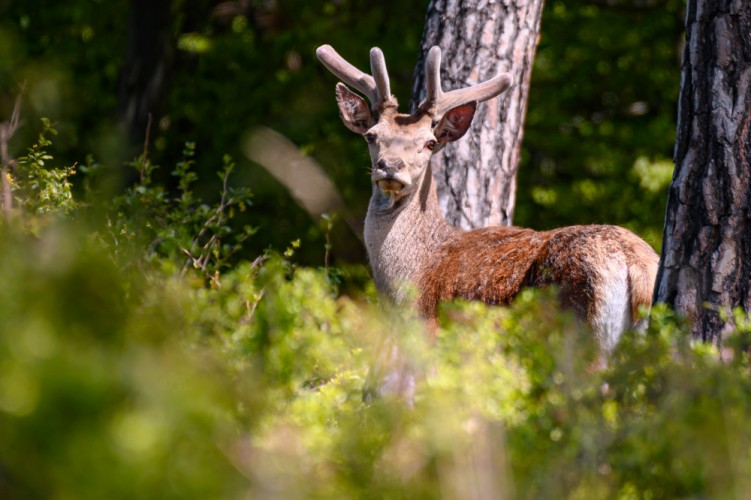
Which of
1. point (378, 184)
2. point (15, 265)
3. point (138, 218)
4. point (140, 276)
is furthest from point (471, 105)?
point (15, 265)

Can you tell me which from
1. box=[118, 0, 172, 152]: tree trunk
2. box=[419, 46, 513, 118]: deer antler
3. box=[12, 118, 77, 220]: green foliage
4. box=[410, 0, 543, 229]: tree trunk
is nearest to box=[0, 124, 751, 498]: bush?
box=[12, 118, 77, 220]: green foliage

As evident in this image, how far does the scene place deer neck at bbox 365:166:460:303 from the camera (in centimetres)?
686

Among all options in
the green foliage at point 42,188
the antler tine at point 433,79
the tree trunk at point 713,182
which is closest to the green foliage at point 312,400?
the tree trunk at point 713,182

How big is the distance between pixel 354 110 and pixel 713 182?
3.16 meters

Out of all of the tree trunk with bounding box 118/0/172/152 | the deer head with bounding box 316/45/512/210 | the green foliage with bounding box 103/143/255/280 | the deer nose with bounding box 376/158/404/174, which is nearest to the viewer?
the green foliage with bounding box 103/143/255/280

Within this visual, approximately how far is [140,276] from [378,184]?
294cm

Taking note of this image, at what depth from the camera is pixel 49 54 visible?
45.2ft

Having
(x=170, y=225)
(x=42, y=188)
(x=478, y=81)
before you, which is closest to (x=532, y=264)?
(x=478, y=81)

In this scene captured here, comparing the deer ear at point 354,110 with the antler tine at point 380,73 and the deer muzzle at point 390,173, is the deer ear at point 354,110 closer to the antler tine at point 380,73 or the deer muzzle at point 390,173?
the antler tine at point 380,73

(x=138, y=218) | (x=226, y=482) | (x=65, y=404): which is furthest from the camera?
(x=138, y=218)

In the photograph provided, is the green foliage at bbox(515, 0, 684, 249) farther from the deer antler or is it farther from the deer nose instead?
the deer nose

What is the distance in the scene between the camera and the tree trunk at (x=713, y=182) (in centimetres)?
457

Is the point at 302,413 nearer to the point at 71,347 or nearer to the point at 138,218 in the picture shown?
the point at 71,347

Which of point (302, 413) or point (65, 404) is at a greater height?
point (65, 404)
